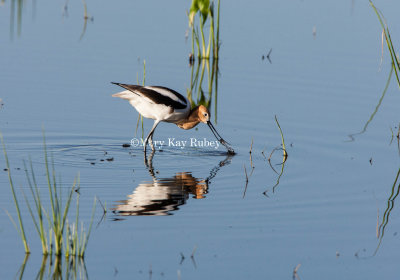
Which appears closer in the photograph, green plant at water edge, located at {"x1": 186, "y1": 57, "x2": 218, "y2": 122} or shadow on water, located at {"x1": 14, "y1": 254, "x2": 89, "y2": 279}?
shadow on water, located at {"x1": 14, "y1": 254, "x2": 89, "y2": 279}

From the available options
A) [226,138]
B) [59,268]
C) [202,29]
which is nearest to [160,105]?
[226,138]

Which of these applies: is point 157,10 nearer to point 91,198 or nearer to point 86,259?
point 91,198

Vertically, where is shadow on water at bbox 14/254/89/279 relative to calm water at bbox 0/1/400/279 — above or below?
below

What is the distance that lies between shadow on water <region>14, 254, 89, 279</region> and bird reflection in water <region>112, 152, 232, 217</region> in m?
1.34

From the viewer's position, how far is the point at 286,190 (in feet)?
27.3

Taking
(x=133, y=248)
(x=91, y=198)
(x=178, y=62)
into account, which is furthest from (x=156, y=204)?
(x=178, y=62)

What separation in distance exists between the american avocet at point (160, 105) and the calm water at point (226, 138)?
374 mm

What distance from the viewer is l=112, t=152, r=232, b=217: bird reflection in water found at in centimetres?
738

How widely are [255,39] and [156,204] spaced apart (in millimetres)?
8836

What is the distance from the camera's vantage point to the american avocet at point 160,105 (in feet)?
32.5

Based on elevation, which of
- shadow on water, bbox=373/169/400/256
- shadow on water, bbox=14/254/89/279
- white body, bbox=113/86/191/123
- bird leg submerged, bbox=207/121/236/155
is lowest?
shadow on water, bbox=14/254/89/279

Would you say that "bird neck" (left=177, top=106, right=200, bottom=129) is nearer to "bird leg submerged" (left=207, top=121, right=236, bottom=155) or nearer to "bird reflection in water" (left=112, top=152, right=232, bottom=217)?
"bird leg submerged" (left=207, top=121, right=236, bottom=155)

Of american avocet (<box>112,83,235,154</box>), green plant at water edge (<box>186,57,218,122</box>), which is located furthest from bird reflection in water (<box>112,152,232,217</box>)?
green plant at water edge (<box>186,57,218,122</box>)

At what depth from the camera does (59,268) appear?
5742mm
